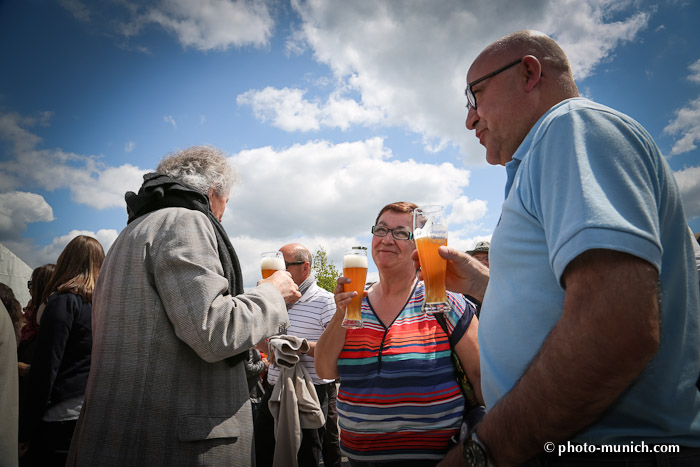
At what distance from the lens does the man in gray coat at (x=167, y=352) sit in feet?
5.73

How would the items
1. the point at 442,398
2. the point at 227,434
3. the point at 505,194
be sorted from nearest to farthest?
the point at 505,194 < the point at 227,434 < the point at 442,398

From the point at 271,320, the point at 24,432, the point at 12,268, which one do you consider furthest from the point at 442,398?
the point at 12,268

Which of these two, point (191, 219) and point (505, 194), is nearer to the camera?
point (505, 194)

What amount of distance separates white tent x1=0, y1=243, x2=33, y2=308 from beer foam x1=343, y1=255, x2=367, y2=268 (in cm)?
1536

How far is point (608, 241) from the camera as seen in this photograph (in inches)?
34.9

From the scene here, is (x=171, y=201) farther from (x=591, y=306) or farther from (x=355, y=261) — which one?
(x=591, y=306)

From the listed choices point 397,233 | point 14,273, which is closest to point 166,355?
point 397,233

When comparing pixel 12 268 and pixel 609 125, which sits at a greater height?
pixel 12 268

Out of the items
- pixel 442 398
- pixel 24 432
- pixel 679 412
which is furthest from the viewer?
pixel 24 432

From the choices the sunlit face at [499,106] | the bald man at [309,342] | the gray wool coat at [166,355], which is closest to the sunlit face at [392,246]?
the bald man at [309,342]

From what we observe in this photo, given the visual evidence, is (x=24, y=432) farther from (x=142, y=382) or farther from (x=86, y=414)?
(x=142, y=382)

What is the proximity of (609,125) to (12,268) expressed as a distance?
1905cm

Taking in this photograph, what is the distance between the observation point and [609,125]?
105 cm

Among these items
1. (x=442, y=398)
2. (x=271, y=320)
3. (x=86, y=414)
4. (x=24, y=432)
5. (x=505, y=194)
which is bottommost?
(x=24, y=432)
